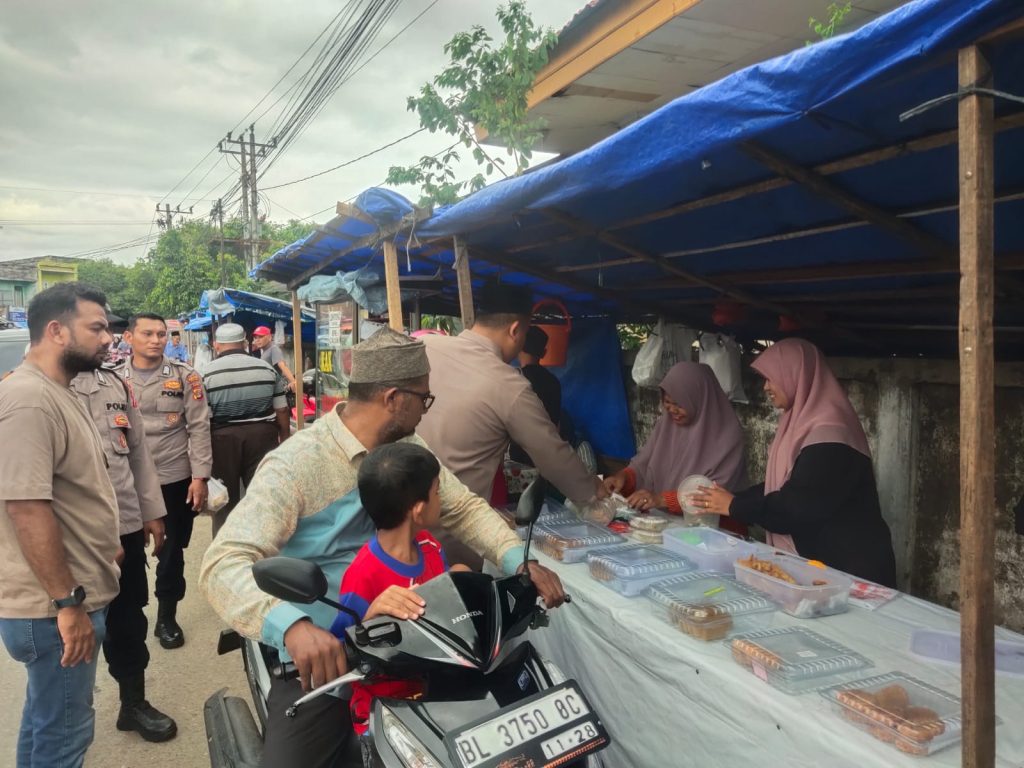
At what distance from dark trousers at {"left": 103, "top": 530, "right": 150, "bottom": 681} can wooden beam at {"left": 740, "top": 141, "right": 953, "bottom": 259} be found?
10.2ft

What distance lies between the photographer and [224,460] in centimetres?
518

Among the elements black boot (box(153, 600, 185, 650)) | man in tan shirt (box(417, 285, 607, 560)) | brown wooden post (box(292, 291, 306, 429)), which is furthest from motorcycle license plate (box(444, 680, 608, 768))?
brown wooden post (box(292, 291, 306, 429))

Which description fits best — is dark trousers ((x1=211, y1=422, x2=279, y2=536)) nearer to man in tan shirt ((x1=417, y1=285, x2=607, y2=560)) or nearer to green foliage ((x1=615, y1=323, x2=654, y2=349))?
man in tan shirt ((x1=417, y1=285, x2=607, y2=560))

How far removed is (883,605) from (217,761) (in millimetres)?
2430

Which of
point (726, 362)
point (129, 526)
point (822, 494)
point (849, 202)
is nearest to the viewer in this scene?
point (849, 202)

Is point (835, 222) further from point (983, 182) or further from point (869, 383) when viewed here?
point (869, 383)

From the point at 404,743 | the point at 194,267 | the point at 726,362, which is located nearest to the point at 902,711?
the point at 404,743

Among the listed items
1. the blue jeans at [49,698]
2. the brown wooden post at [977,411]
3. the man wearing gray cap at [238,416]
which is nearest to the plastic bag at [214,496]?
the man wearing gray cap at [238,416]

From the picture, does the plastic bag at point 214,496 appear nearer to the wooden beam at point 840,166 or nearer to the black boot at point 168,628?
the black boot at point 168,628

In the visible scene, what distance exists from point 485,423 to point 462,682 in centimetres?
143

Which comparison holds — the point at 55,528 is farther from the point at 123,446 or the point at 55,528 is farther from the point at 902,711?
the point at 902,711

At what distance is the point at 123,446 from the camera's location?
322cm

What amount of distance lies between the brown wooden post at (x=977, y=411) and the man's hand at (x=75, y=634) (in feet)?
→ 8.35

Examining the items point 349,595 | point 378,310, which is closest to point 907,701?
point 349,595
